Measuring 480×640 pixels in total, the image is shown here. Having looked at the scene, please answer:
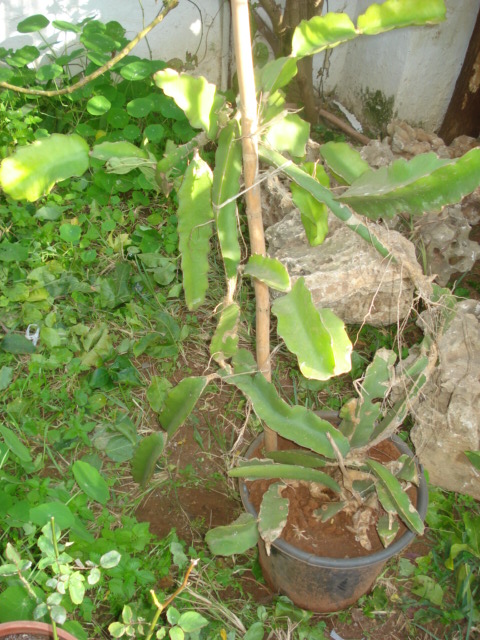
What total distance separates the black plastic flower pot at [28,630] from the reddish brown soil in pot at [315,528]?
0.54 m

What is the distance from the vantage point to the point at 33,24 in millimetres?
2291

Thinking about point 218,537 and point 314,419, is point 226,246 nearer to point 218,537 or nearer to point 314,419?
point 314,419

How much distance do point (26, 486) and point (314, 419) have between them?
78 cm

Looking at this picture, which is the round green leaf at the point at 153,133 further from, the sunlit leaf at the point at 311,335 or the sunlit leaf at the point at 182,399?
the sunlit leaf at the point at 311,335

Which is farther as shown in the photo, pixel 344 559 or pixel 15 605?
pixel 344 559

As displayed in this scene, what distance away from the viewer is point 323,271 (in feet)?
5.50

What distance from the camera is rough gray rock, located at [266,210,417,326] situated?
168 cm

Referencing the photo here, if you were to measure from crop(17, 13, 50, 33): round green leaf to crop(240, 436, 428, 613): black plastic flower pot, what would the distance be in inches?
65.8

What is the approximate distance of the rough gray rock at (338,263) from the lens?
66.2 inches

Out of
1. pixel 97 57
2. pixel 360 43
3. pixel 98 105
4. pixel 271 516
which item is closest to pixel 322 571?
pixel 271 516

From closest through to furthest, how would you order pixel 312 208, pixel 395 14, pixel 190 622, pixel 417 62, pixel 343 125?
pixel 190 622, pixel 395 14, pixel 312 208, pixel 417 62, pixel 343 125

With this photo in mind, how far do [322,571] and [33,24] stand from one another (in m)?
2.03

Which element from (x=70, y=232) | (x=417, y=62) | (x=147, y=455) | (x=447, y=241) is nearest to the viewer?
(x=147, y=455)

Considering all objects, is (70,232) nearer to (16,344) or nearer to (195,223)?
(16,344)
